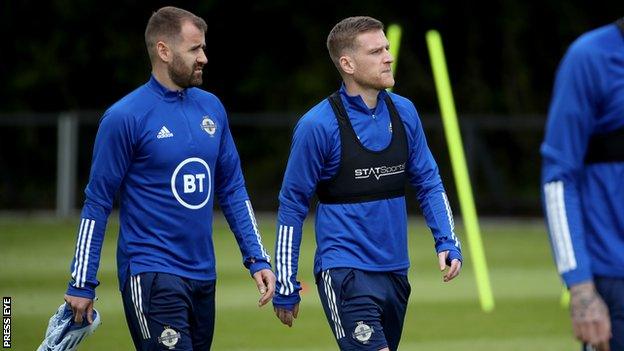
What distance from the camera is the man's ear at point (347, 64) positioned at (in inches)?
285

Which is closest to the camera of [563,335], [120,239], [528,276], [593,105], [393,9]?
[593,105]

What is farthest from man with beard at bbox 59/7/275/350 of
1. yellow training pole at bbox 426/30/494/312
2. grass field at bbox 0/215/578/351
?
yellow training pole at bbox 426/30/494/312

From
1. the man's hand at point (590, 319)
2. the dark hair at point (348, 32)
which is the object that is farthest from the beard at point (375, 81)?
the man's hand at point (590, 319)

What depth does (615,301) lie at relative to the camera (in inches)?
199

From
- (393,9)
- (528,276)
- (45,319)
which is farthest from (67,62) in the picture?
(45,319)

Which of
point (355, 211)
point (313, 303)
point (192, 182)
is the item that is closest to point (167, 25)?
point (192, 182)

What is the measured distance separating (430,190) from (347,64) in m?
0.75

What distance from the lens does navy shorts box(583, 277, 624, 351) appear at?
5027 mm

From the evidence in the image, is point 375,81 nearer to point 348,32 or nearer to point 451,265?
point 348,32

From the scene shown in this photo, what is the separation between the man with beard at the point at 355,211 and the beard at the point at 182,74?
56 centimetres

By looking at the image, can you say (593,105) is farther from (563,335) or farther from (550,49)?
(550,49)

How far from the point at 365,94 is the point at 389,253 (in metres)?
0.79

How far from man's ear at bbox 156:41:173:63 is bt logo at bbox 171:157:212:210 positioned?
0.51m

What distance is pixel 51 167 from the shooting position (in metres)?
29.4
